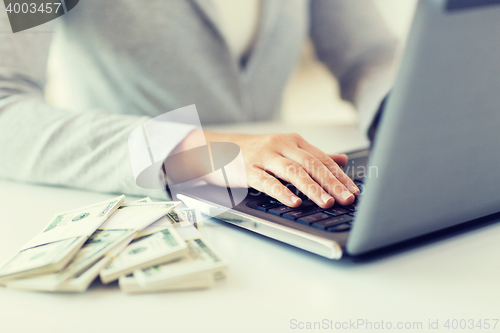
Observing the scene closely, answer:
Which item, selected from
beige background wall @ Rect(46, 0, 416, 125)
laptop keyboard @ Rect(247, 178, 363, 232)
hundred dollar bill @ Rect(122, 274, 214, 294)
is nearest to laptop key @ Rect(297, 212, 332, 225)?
laptop keyboard @ Rect(247, 178, 363, 232)

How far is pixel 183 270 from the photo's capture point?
0.32 meters

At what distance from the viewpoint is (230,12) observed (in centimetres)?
122

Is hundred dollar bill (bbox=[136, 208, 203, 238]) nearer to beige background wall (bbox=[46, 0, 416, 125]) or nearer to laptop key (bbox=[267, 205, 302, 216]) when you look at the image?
laptop key (bbox=[267, 205, 302, 216])

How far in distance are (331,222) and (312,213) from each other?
0.04 metres

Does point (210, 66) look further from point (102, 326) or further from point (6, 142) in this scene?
point (102, 326)

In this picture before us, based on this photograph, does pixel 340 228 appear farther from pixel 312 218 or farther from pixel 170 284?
pixel 170 284

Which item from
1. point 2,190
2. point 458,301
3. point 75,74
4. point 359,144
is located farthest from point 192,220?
point 75,74

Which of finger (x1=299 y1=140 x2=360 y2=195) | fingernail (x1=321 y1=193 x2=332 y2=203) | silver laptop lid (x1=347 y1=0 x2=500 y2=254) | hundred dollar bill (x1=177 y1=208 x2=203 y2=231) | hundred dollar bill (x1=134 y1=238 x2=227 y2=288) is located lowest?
hundred dollar bill (x1=177 y1=208 x2=203 y2=231)

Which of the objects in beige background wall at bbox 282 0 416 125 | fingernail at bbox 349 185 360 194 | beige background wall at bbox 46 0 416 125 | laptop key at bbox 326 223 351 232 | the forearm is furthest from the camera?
beige background wall at bbox 282 0 416 125

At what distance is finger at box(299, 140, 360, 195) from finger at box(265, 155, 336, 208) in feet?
0.13

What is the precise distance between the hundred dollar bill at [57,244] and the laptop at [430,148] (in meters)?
0.17

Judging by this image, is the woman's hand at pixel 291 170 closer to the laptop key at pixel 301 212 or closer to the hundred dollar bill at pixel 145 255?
the laptop key at pixel 301 212

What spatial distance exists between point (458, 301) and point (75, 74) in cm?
120

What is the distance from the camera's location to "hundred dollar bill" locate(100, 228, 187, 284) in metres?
0.32
